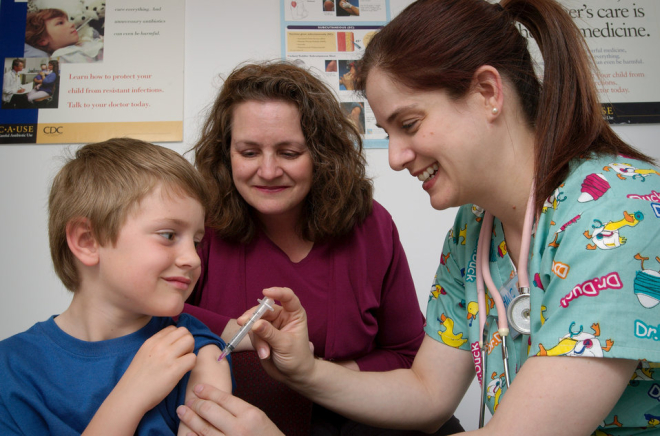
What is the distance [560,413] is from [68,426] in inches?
30.3

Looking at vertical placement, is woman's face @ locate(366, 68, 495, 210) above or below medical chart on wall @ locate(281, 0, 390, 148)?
below

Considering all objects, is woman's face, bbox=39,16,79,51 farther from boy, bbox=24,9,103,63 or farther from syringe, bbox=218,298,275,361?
syringe, bbox=218,298,275,361

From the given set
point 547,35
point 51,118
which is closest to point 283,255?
point 547,35

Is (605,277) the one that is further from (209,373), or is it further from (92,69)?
(92,69)

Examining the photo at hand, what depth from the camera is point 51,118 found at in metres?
2.10

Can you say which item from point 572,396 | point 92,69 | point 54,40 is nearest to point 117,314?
point 572,396

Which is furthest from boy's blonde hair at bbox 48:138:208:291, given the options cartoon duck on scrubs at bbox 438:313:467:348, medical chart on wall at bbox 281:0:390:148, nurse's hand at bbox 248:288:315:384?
medical chart on wall at bbox 281:0:390:148

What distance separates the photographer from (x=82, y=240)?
0.94 meters

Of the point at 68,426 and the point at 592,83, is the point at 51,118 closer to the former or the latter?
the point at 68,426

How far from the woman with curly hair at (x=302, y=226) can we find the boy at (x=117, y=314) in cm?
34

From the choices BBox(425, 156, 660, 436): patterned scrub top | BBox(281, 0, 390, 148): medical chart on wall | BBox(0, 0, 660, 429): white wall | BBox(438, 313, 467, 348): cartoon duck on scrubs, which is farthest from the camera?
BBox(281, 0, 390, 148): medical chart on wall

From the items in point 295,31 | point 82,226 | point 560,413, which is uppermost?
point 295,31

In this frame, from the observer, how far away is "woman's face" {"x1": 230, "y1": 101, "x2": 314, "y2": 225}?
1335 millimetres

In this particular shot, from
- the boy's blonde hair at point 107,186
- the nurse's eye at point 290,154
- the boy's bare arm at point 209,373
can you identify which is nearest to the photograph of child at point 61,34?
the nurse's eye at point 290,154
